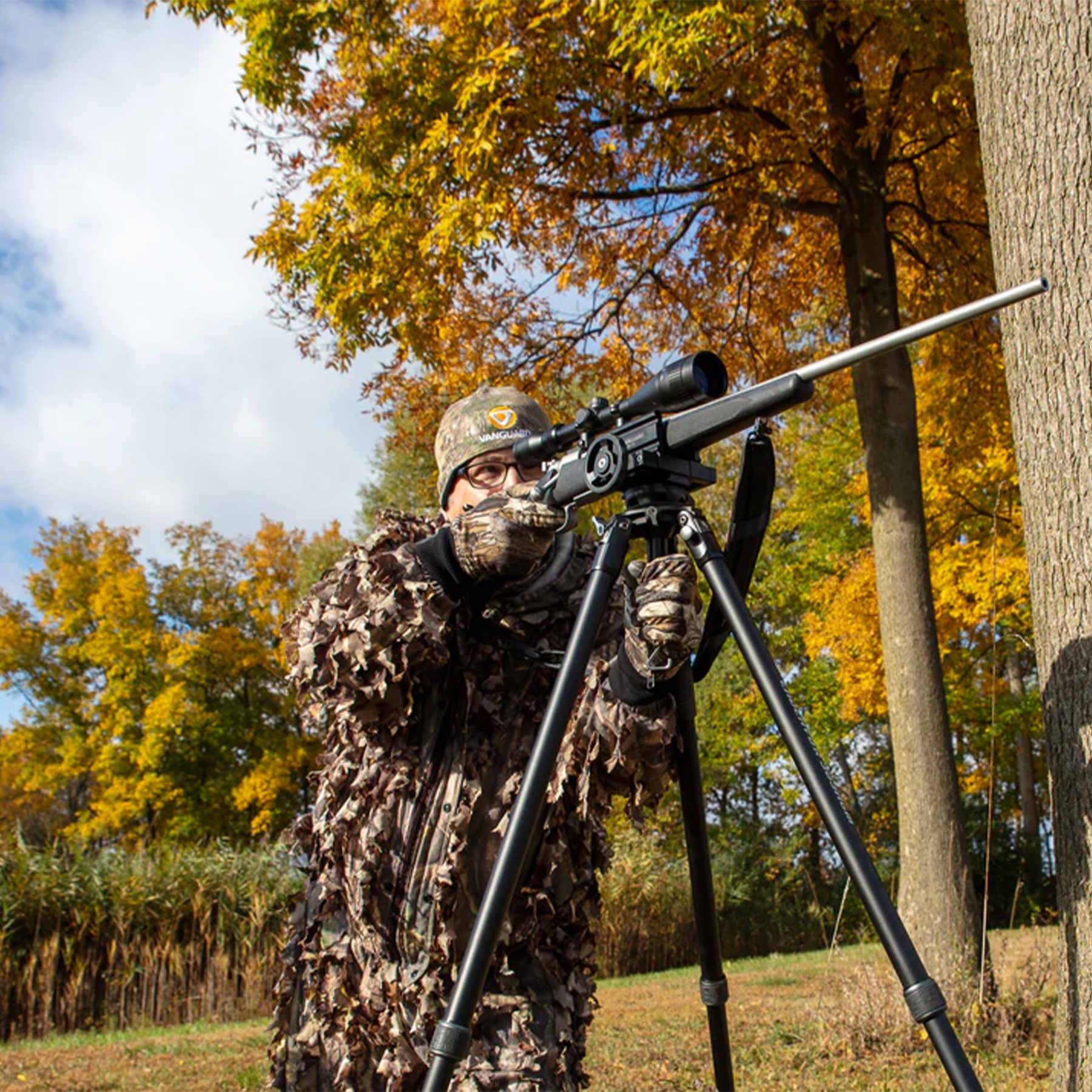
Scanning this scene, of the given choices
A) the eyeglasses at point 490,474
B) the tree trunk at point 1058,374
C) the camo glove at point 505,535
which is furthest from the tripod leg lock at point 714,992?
the eyeglasses at point 490,474

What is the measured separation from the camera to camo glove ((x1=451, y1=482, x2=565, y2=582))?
2215 millimetres

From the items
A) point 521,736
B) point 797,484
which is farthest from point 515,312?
point 797,484

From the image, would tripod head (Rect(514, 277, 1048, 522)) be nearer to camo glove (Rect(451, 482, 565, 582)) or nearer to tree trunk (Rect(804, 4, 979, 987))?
camo glove (Rect(451, 482, 565, 582))

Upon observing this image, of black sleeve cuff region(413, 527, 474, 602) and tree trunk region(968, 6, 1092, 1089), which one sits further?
tree trunk region(968, 6, 1092, 1089)

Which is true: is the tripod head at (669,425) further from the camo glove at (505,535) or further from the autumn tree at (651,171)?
the autumn tree at (651,171)

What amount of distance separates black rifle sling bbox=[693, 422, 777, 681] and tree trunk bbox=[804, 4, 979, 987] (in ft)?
15.0

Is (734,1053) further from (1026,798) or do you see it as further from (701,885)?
(1026,798)

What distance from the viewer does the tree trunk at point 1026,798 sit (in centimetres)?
1777

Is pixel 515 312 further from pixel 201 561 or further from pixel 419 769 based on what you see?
pixel 201 561

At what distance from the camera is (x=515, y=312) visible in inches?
379

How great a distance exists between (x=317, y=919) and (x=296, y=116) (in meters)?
8.00

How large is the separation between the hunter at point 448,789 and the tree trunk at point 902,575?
4.28 meters

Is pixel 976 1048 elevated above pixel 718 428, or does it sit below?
below

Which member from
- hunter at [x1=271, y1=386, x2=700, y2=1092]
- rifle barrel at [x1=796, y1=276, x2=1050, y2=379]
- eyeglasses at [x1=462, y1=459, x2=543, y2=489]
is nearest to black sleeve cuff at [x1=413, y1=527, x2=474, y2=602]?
hunter at [x1=271, y1=386, x2=700, y2=1092]
